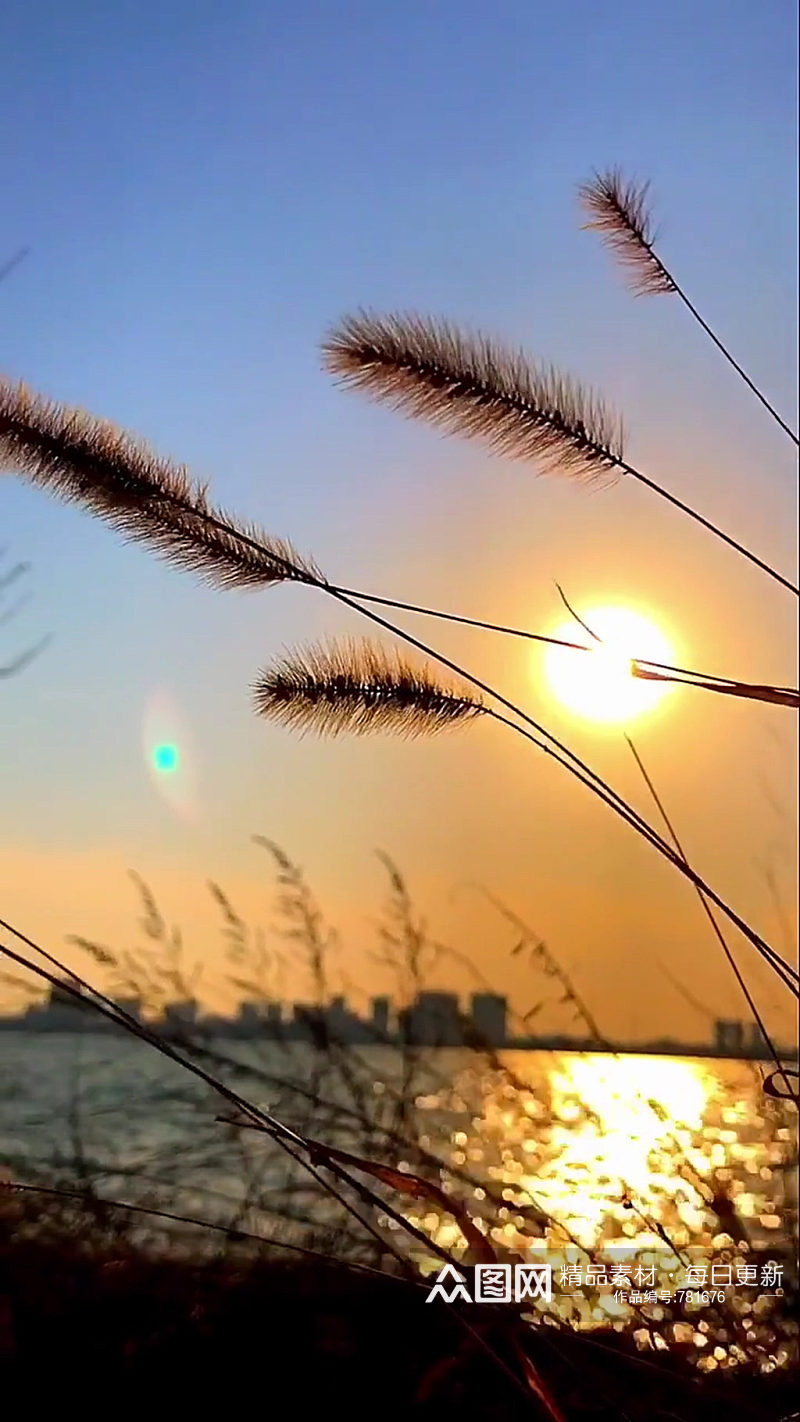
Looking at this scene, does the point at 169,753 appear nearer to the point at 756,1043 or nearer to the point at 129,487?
the point at 129,487

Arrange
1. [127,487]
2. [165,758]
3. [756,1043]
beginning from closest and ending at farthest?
[127,487] → [165,758] → [756,1043]

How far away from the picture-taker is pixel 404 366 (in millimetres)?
676

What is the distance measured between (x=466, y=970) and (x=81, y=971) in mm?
324

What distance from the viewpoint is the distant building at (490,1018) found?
38.5 inches

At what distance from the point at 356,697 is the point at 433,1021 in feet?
1.38

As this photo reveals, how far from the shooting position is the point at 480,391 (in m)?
0.68

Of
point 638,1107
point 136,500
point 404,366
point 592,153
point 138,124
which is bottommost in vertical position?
point 638,1107

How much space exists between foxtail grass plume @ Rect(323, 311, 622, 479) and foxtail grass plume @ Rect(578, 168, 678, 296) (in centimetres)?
11

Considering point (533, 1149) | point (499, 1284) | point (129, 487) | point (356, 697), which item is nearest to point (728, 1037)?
point (533, 1149)

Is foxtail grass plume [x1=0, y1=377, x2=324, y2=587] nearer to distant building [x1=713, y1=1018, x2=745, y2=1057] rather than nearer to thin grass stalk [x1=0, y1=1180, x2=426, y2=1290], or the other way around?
thin grass stalk [x1=0, y1=1180, x2=426, y2=1290]

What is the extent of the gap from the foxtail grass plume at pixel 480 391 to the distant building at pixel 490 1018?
1.53 ft

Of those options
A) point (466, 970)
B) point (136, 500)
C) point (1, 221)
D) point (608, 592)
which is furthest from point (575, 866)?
point (1, 221)

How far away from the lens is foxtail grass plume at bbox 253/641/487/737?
66cm

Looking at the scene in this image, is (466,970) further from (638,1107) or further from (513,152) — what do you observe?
(513,152)
